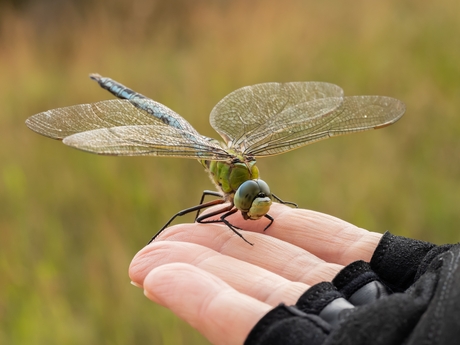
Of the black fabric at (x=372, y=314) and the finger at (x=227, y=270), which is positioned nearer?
the black fabric at (x=372, y=314)

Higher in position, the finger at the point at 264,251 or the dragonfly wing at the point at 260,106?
the dragonfly wing at the point at 260,106

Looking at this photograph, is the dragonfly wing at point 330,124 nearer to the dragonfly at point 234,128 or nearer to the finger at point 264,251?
the dragonfly at point 234,128

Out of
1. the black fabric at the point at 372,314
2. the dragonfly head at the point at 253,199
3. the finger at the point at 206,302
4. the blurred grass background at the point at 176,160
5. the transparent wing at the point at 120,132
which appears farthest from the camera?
the blurred grass background at the point at 176,160

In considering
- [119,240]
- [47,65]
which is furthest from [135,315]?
[47,65]

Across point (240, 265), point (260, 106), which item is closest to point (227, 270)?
point (240, 265)

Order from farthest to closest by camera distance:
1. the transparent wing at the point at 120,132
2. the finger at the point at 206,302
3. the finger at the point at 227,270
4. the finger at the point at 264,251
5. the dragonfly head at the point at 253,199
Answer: the dragonfly head at the point at 253,199 → the transparent wing at the point at 120,132 → the finger at the point at 264,251 → the finger at the point at 227,270 → the finger at the point at 206,302

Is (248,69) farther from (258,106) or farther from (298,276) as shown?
(298,276)

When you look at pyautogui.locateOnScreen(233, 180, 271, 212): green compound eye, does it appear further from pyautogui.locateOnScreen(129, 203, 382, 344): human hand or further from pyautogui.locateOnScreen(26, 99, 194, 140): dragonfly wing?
pyautogui.locateOnScreen(26, 99, 194, 140): dragonfly wing

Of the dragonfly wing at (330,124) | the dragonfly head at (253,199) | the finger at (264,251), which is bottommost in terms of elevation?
the finger at (264,251)

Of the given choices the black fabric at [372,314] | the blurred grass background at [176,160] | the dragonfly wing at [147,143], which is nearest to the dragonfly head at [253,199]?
the dragonfly wing at [147,143]
